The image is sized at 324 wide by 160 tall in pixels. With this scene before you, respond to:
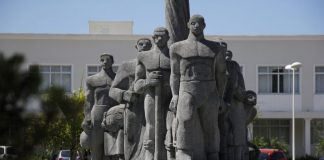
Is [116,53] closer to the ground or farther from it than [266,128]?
farther from it

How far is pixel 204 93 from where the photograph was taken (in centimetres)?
1192

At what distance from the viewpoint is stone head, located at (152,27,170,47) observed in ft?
Answer: 42.3

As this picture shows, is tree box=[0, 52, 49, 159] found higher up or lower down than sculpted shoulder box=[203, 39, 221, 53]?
lower down

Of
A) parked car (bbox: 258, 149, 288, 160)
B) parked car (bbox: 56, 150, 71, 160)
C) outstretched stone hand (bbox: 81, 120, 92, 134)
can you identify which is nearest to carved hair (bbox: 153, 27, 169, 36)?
outstretched stone hand (bbox: 81, 120, 92, 134)

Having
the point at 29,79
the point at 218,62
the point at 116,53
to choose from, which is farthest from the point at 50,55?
the point at 29,79

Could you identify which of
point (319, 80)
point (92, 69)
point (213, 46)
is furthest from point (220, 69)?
point (319, 80)

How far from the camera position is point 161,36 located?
12906 mm

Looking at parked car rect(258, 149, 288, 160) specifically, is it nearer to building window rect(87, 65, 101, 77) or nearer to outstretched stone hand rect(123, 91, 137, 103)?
outstretched stone hand rect(123, 91, 137, 103)

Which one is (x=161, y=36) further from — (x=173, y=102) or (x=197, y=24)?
(x=173, y=102)

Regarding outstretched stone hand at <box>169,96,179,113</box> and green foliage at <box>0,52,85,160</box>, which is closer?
green foliage at <box>0,52,85,160</box>

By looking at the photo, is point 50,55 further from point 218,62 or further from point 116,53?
point 218,62

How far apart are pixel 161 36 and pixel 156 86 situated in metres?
0.82

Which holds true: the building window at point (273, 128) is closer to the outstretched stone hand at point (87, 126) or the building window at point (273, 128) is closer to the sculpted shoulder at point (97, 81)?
the outstretched stone hand at point (87, 126)

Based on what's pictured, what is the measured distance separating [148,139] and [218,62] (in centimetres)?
186
